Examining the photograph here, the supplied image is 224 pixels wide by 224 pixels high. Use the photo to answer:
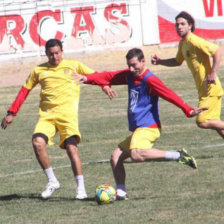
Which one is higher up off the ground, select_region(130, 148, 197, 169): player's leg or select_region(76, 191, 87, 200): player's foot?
select_region(130, 148, 197, 169): player's leg

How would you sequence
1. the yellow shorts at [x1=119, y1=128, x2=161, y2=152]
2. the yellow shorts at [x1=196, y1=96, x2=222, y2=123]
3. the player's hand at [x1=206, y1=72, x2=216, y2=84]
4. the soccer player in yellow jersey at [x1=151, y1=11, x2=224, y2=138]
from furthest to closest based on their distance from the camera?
the yellow shorts at [x1=196, y1=96, x2=222, y2=123]
the soccer player in yellow jersey at [x1=151, y1=11, x2=224, y2=138]
the player's hand at [x1=206, y1=72, x2=216, y2=84]
the yellow shorts at [x1=119, y1=128, x2=161, y2=152]

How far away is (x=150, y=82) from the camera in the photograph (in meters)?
8.58

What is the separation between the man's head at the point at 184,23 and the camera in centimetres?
1055

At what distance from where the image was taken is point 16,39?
3006 centimetres

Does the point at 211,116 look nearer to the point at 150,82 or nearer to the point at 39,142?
the point at 150,82

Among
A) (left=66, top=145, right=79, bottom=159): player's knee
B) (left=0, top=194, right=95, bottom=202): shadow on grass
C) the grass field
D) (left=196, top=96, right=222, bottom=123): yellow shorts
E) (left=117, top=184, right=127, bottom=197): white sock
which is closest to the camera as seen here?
the grass field

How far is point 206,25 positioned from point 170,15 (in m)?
1.46

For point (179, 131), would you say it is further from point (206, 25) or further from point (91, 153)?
point (206, 25)

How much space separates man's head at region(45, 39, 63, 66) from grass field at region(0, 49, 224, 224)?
1.61 m

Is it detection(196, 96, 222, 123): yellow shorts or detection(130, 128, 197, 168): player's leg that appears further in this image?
detection(196, 96, 222, 123): yellow shorts

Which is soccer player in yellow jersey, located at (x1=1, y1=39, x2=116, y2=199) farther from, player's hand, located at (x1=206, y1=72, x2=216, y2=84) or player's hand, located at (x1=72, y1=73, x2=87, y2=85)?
player's hand, located at (x1=206, y1=72, x2=216, y2=84)

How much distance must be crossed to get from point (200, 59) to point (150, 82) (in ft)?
8.27

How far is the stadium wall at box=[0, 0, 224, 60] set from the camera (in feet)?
98.6

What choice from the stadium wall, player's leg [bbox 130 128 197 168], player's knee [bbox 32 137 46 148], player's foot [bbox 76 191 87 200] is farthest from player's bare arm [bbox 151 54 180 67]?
the stadium wall
